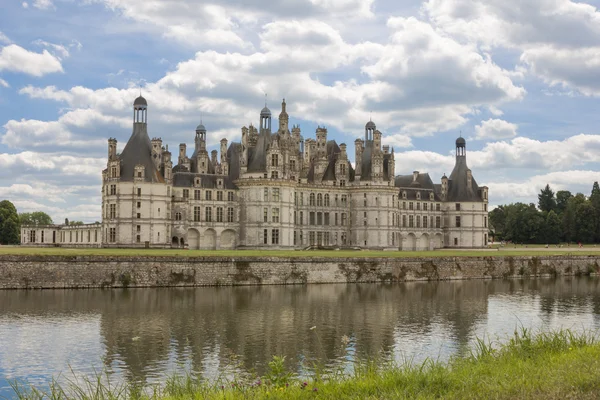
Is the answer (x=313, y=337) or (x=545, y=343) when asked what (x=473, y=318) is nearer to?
(x=313, y=337)

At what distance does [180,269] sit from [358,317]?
1619 cm

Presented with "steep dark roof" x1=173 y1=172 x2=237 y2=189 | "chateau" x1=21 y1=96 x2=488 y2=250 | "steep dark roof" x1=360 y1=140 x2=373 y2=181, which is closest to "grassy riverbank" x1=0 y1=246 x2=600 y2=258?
"chateau" x1=21 y1=96 x2=488 y2=250

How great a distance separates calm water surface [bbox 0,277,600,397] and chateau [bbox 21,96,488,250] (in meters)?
25.6

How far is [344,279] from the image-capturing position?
4681 centimetres

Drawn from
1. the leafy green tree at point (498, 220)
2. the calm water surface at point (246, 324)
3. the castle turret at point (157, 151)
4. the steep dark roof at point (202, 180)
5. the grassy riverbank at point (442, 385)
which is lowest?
the calm water surface at point (246, 324)

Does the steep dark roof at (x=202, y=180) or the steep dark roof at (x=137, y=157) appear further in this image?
the steep dark roof at (x=202, y=180)

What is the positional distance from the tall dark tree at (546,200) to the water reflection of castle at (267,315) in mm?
86949

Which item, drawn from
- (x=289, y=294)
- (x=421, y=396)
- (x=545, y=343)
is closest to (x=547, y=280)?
(x=289, y=294)

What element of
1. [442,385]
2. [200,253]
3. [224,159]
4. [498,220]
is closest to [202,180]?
[224,159]

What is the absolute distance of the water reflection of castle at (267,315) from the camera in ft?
69.2

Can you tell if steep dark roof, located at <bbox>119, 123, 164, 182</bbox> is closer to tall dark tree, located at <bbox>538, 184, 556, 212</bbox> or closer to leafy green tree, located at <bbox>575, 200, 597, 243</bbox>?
leafy green tree, located at <bbox>575, 200, 597, 243</bbox>

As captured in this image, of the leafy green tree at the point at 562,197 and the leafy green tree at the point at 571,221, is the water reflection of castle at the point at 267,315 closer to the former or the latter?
the leafy green tree at the point at 571,221

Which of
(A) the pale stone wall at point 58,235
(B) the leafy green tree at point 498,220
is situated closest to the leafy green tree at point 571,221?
(B) the leafy green tree at point 498,220

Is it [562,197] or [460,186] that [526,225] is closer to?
[460,186]
